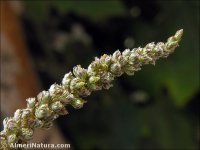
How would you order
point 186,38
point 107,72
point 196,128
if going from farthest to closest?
point 196,128
point 186,38
point 107,72

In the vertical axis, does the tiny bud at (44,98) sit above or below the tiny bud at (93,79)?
below

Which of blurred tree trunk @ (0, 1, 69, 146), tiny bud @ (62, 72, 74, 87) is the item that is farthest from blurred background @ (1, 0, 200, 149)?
tiny bud @ (62, 72, 74, 87)

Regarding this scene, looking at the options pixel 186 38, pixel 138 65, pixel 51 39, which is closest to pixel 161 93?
pixel 186 38

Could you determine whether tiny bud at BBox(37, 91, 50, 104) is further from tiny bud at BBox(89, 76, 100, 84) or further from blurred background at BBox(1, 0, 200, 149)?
blurred background at BBox(1, 0, 200, 149)

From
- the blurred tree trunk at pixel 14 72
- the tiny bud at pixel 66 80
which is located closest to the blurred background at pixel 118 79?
the blurred tree trunk at pixel 14 72

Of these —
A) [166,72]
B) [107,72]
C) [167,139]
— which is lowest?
[107,72]

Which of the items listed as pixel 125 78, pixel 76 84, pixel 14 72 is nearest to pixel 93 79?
pixel 76 84

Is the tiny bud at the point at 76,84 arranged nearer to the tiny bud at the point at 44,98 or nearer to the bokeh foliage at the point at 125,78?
the tiny bud at the point at 44,98

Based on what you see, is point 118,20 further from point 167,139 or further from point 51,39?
point 167,139
